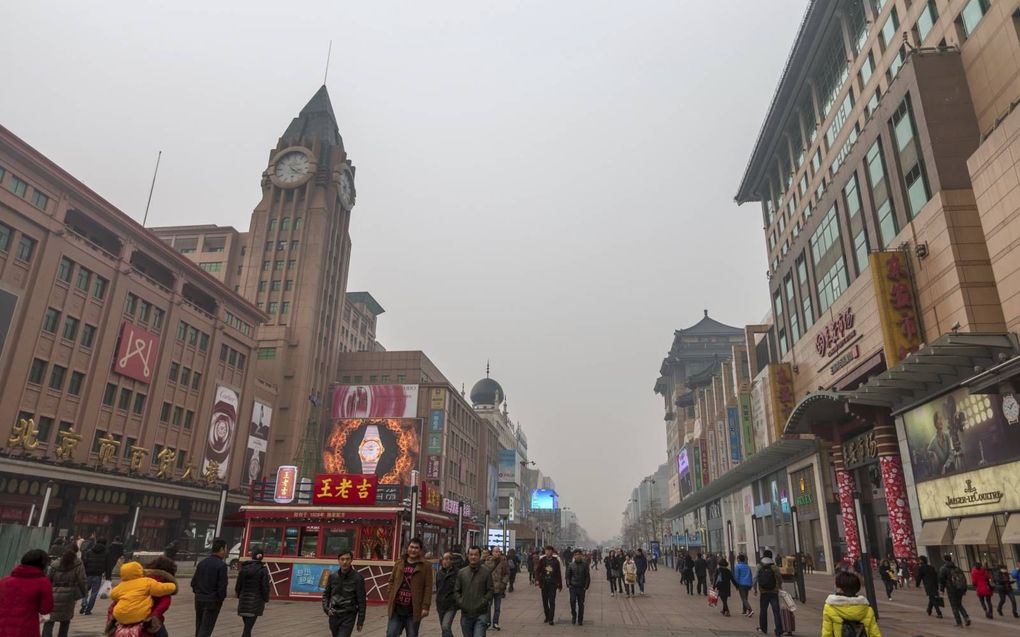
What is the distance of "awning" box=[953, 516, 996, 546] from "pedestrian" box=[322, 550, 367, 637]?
25020 mm

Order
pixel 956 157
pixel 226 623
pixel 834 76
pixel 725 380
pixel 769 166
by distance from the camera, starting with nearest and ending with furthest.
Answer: pixel 226 623
pixel 956 157
pixel 834 76
pixel 769 166
pixel 725 380

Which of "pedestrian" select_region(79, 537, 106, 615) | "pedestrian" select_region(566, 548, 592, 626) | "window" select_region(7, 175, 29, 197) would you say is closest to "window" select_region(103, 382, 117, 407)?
"window" select_region(7, 175, 29, 197)

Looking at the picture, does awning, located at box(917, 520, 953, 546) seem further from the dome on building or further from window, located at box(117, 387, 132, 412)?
the dome on building

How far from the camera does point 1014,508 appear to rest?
2216 centimetres

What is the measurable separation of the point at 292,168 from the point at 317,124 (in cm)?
Result: 891

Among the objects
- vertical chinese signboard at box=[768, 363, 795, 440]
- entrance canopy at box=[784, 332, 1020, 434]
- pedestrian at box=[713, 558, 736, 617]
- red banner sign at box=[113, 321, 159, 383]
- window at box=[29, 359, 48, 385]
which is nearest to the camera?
pedestrian at box=[713, 558, 736, 617]

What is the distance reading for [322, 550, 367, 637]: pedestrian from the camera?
870 cm

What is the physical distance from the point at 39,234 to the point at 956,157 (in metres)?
49.2

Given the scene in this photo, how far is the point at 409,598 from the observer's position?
9047 millimetres

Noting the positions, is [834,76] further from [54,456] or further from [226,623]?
[54,456]

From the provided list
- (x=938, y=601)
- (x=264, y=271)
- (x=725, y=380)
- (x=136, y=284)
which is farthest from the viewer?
(x=264, y=271)

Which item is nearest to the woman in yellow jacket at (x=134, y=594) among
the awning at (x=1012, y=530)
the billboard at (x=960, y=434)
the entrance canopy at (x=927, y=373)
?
the entrance canopy at (x=927, y=373)

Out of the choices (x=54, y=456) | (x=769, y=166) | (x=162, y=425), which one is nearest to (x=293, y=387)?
(x=162, y=425)

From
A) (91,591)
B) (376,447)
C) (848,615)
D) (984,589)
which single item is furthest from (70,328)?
(984,589)
